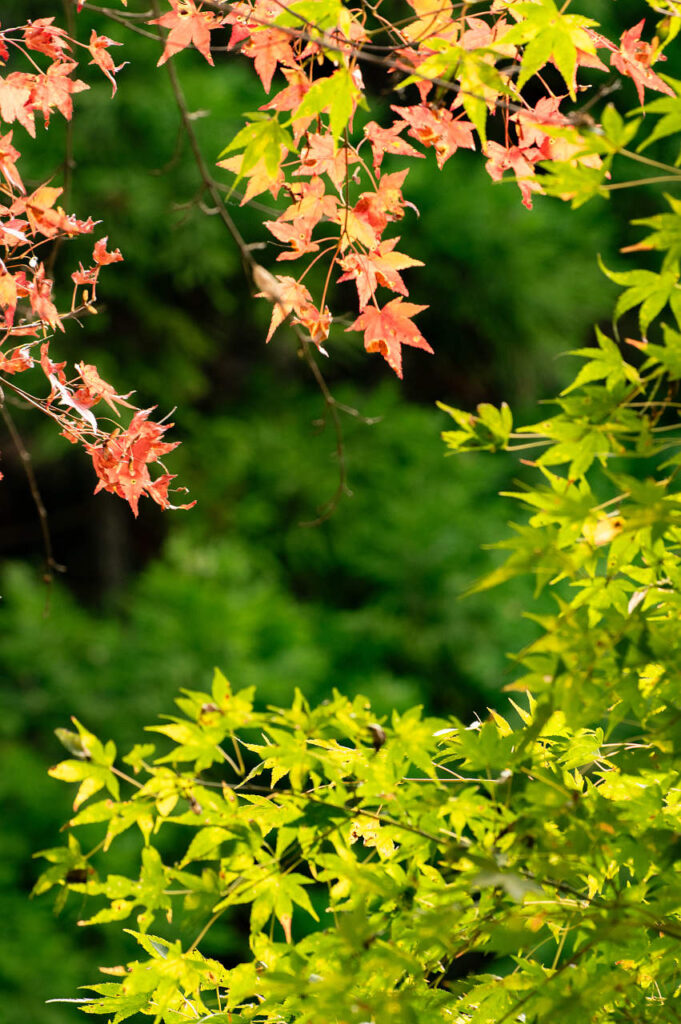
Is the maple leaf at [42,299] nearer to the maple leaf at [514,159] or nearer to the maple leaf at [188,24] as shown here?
the maple leaf at [188,24]

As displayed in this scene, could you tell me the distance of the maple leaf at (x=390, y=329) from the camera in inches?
40.1

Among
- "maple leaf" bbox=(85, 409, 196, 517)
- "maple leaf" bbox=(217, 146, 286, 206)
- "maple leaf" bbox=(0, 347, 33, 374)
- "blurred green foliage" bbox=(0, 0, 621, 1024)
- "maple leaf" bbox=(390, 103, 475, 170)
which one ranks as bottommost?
"blurred green foliage" bbox=(0, 0, 621, 1024)

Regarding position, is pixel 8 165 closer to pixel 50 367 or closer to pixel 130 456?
pixel 50 367

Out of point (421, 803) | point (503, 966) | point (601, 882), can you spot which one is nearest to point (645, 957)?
point (601, 882)

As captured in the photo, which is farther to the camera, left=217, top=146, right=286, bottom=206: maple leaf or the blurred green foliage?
the blurred green foliage

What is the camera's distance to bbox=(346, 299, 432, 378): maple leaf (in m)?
1.02

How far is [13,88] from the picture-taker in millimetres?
1056

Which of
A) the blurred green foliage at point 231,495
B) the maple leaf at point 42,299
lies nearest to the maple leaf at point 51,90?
the maple leaf at point 42,299

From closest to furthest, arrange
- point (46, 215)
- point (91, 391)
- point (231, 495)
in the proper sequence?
point (46, 215), point (91, 391), point (231, 495)

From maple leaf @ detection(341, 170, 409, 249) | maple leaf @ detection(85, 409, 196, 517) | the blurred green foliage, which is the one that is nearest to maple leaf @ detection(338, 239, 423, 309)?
maple leaf @ detection(341, 170, 409, 249)

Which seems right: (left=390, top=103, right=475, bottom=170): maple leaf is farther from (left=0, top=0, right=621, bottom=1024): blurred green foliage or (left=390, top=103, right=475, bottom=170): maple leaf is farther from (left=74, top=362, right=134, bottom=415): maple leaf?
(left=0, top=0, right=621, bottom=1024): blurred green foliage

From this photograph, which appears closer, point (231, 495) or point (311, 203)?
point (311, 203)

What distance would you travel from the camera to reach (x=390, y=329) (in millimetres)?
1043

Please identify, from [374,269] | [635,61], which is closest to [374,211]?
[374,269]
